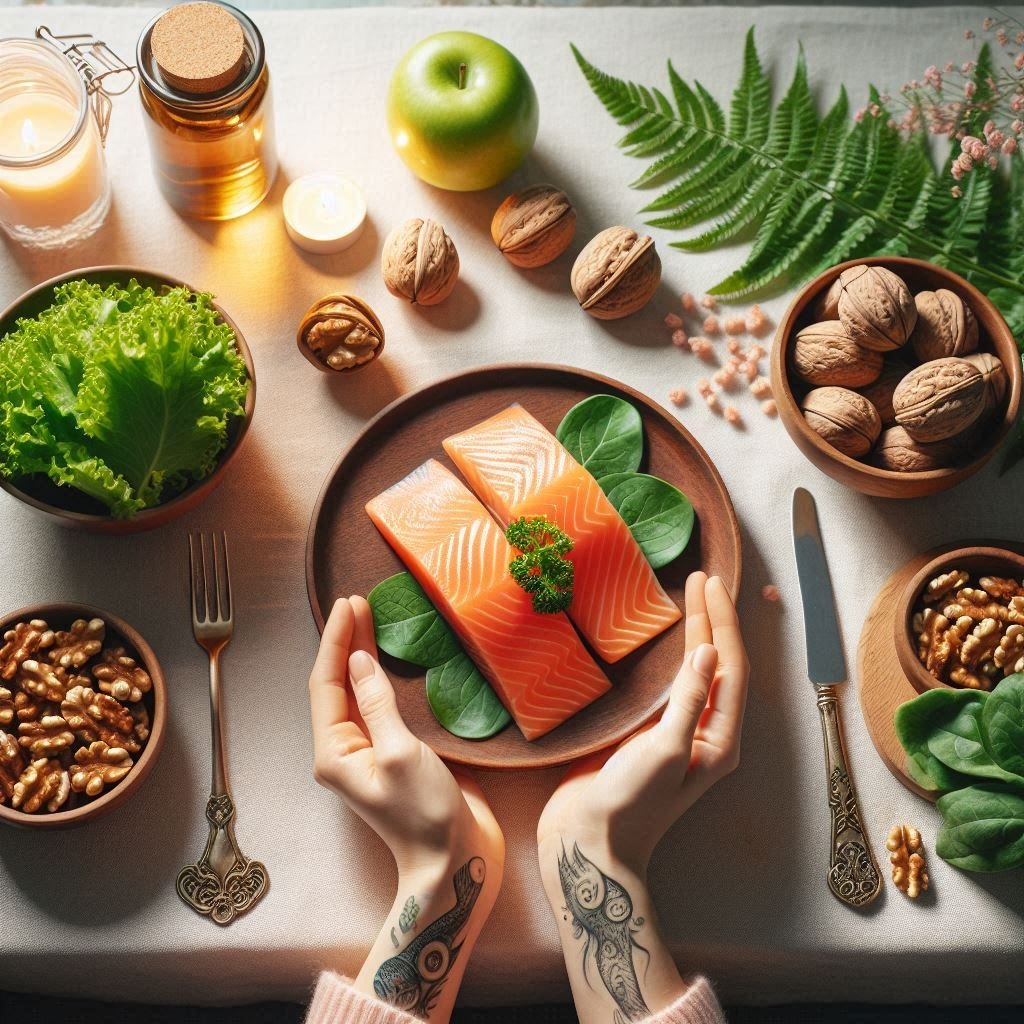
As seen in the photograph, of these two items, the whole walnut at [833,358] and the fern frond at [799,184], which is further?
the fern frond at [799,184]

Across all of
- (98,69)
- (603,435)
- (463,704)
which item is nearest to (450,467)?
(603,435)

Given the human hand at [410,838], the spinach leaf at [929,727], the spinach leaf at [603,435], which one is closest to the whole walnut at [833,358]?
the spinach leaf at [603,435]

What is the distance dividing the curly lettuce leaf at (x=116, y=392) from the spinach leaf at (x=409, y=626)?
0.35 meters

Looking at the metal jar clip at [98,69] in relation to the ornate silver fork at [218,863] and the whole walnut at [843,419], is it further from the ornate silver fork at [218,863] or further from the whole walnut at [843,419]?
the whole walnut at [843,419]

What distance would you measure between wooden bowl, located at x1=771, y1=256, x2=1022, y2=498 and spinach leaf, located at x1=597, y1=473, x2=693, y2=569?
21 cm

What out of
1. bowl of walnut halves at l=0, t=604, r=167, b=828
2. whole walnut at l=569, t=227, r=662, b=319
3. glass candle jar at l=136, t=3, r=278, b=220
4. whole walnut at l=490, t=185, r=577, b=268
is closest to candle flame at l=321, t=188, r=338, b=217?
glass candle jar at l=136, t=3, r=278, b=220

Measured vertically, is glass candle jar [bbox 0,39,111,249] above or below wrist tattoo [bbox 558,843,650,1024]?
above

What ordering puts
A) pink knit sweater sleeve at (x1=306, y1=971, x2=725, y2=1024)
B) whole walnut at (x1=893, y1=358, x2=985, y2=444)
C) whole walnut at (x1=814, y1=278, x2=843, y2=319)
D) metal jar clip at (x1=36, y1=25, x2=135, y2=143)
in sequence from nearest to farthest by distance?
pink knit sweater sleeve at (x1=306, y1=971, x2=725, y2=1024), whole walnut at (x1=893, y1=358, x2=985, y2=444), whole walnut at (x1=814, y1=278, x2=843, y2=319), metal jar clip at (x1=36, y1=25, x2=135, y2=143)

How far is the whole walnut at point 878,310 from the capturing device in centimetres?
157

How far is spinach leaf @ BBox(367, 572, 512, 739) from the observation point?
1580 mm

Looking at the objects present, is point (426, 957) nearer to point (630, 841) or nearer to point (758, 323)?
point (630, 841)

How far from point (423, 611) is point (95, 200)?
0.88 m

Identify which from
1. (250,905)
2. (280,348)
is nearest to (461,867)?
(250,905)

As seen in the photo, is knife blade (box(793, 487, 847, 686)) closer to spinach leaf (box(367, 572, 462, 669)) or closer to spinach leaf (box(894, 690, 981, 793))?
spinach leaf (box(894, 690, 981, 793))
